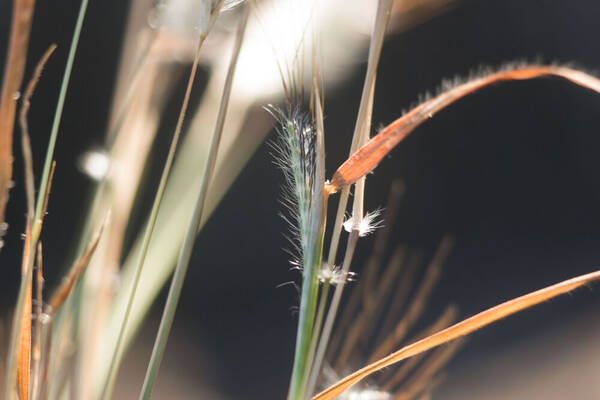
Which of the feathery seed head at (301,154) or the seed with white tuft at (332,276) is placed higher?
the feathery seed head at (301,154)

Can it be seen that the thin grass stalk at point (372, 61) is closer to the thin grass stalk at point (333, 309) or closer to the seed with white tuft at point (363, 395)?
the thin grass stalk at point (333, 309)

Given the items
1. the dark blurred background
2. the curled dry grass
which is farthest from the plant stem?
the dark blurred background

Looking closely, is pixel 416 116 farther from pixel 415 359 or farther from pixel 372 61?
pixel 415 359

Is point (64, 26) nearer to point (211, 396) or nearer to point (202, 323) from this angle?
point (202, 323)

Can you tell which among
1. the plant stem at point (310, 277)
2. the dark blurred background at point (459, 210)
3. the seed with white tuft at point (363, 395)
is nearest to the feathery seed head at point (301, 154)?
the plant stem at point (310, 277)

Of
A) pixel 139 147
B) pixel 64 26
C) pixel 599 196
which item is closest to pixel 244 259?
pixel 64 26
